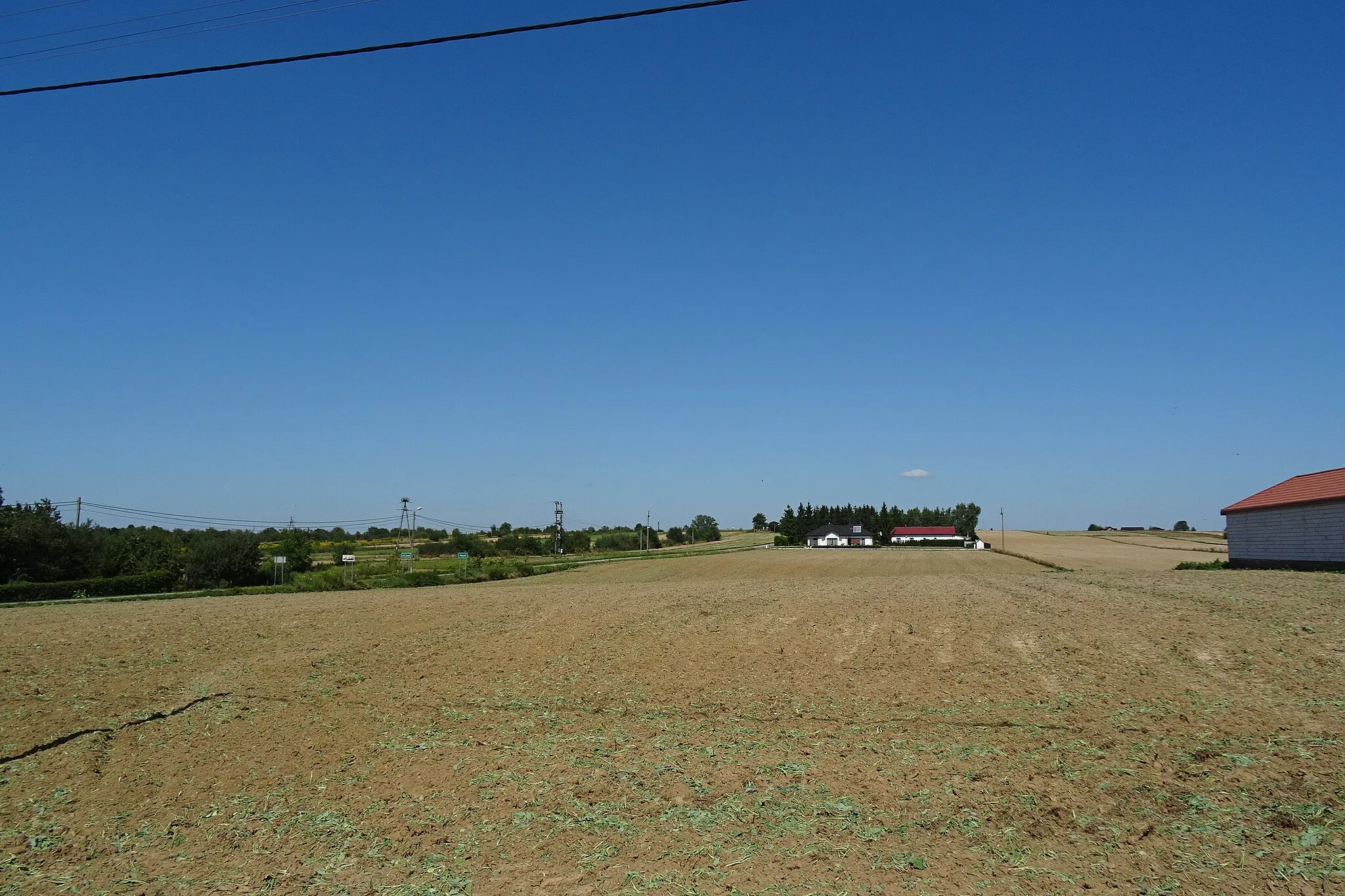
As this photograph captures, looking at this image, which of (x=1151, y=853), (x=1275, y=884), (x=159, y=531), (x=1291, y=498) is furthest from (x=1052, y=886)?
(x=159, y=531)

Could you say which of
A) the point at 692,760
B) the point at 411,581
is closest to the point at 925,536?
the point at 411,581

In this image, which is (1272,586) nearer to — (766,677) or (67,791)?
(766,677)

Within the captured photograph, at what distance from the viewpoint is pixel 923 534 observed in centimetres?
17062

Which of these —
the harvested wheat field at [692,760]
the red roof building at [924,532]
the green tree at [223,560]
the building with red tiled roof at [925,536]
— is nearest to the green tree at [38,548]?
the green tree at [223,560]

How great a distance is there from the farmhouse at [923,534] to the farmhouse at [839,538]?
232 inches

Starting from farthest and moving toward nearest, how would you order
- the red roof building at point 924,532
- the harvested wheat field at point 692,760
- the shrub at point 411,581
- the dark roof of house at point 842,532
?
the red roof building at point 924,532 < the dark roof of house at point 842,532 < the shrub at point 411,581 < the harvested wheat field at point 692,760

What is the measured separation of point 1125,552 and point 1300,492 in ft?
168

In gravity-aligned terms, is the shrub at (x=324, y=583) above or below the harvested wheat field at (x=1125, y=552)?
above

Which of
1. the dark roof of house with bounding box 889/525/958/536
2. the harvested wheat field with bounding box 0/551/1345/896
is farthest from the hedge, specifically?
the dark roof of house with bounding box 889/525/958/536

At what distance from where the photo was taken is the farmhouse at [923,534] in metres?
165

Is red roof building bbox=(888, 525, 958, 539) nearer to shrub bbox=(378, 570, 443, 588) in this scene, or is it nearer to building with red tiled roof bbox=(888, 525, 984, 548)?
building with red tiled roof bbox=(888, 525, 984, 548)

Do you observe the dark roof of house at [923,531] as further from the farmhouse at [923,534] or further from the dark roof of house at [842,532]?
the dark roof of house at [842,532]

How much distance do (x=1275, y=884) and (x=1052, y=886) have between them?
68.8 inches

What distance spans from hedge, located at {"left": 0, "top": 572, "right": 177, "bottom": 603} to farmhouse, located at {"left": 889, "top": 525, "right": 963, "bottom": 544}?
5306 inches
